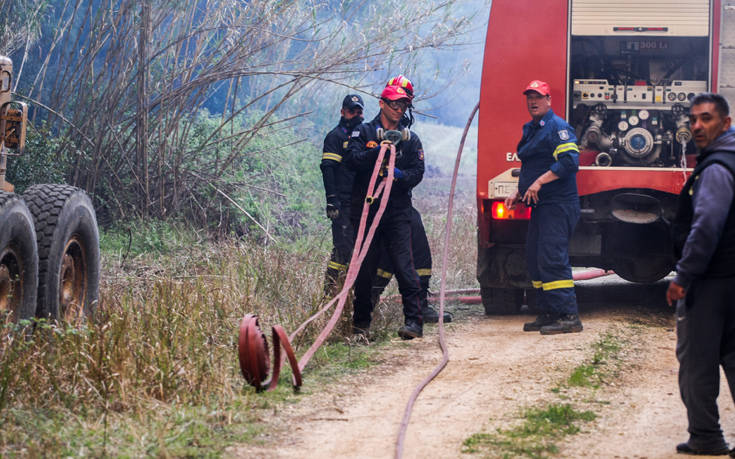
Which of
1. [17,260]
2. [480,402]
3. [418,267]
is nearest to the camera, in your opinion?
[480,402]

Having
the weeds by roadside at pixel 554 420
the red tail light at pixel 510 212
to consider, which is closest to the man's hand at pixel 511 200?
the red tail light at pixel 510 212

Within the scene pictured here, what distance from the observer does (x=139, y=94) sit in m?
10.0

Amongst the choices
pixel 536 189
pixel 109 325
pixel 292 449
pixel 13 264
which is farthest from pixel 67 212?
pixel 536 189

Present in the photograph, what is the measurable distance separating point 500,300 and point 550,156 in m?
1.75

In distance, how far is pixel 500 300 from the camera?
833cm

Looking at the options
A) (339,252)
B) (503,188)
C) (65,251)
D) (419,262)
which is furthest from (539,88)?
(65,251)

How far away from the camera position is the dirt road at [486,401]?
414 centimetres

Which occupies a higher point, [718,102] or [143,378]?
[718,102]

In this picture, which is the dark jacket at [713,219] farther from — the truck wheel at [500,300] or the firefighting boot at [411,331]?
the truck wheel at [500,300]

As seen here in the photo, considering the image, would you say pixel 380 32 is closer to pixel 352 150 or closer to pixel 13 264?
pixel 352 150

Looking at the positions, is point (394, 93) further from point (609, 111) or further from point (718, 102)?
point (718, 102)

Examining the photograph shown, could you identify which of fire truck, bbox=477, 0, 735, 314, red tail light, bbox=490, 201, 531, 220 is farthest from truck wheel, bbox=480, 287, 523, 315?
red tail light, bbox=490, 201, 531, 220

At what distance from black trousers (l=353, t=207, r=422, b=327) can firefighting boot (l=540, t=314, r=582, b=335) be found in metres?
1.02

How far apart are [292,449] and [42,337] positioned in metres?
1.74
